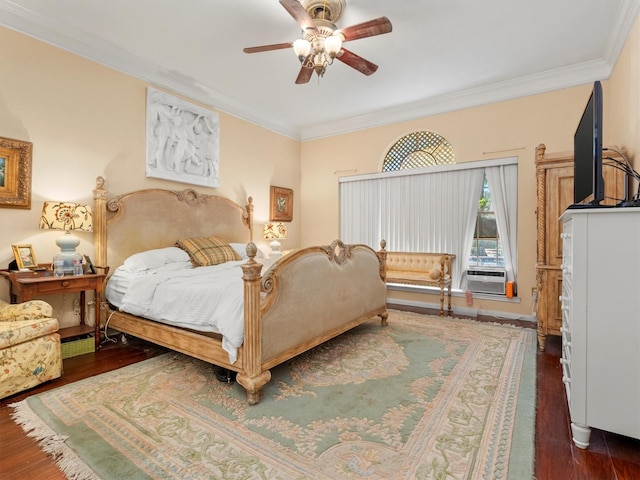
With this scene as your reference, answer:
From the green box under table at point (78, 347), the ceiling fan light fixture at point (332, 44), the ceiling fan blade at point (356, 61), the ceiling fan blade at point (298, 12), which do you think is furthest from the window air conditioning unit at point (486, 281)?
the green box under table at point (78, 347)

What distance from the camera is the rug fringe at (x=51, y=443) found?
1.46 metres

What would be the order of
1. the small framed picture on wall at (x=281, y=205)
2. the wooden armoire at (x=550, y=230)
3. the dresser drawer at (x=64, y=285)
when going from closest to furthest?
the dresser drawer at (x=64, y=285) < the wooden armoire at (x=550, y=230) < the small framed picture on wall at (x=281, y=205)

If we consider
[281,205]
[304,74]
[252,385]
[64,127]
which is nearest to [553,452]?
[252,385]

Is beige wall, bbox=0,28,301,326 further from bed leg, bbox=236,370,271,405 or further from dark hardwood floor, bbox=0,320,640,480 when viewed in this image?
bed leg, bbox=236,370,271,405

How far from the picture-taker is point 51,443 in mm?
1662

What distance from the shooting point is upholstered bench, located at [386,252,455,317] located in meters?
4.32

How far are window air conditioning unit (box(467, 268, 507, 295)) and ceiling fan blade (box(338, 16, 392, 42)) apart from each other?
319cm

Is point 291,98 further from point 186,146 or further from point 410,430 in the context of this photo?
point 410,430

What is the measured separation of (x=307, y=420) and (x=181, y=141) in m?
3.57

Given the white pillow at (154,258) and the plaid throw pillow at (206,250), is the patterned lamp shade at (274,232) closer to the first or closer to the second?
the plaid throw pillow at (206,250)

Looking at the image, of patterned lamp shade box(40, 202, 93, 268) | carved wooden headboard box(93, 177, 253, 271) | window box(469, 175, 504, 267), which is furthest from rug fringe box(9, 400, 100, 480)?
window box(469, 175, 504, 267)

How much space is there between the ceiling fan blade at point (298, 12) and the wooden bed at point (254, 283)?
A: 1.61 meters

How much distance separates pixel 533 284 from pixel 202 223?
14.0 ft

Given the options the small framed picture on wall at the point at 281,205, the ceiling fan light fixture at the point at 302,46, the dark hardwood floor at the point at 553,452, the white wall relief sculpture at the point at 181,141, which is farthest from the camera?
the small framed picture on wall at the point at 281,205
